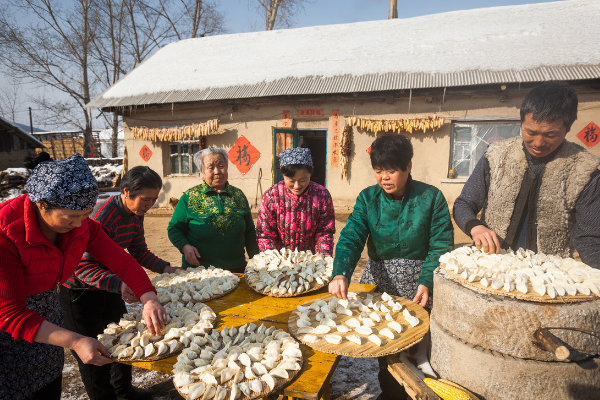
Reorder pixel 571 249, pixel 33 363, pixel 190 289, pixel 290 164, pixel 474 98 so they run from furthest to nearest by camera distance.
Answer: pixel 474 98, pixel 290 164, pixel 190 289, pixel 571 249, pixel 33 363

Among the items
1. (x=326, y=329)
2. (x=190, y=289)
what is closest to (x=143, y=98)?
(x=190, y=289)

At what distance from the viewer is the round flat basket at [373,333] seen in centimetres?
157

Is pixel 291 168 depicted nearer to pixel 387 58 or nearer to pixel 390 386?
pixel 390 386

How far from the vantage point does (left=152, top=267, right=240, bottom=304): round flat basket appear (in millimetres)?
2186

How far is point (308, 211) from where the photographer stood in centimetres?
300

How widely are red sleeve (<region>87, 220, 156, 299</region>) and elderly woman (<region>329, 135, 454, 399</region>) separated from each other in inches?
45.6

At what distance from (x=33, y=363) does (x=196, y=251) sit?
137 cm

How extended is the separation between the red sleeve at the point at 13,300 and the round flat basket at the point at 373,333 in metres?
1.17

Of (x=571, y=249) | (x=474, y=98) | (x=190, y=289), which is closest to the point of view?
(x=571, y=249)

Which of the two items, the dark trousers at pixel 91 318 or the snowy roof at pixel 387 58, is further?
the snowy roof at pixel 387 58

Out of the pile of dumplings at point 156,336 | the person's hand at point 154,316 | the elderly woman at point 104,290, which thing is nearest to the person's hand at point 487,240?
the pile of dumplings at point 156,336

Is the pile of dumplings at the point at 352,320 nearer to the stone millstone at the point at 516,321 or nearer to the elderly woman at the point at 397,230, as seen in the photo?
the elderly woman at the point at 397,230

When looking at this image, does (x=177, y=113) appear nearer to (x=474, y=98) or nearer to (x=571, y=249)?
(x=474, y=98)

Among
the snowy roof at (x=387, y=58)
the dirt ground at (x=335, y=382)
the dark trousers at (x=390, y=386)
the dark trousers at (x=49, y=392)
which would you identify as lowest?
the dirt ground at (x=335, y=382)
